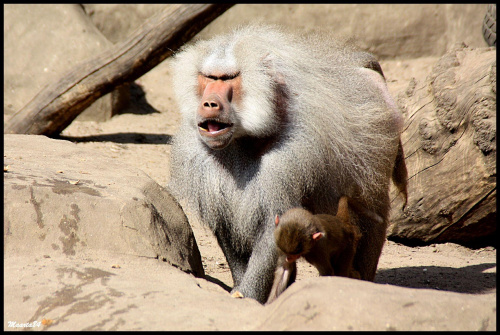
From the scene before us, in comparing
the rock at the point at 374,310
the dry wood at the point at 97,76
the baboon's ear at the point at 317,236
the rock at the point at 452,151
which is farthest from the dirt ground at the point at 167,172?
the rock at the point at 374,310

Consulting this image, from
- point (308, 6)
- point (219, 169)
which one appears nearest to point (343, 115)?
point (219, 169)

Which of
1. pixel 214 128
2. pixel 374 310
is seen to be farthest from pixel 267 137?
pixel 374 310

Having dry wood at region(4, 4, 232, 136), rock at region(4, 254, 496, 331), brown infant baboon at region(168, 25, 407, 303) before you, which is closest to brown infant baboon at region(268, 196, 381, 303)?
brown infant baboon at region(168, 25, 407, 303)

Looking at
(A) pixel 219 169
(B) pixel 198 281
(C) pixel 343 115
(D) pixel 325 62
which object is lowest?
(B) pixel 198 281

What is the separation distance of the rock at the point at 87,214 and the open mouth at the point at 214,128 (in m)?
0.58

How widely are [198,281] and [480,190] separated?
8.87ft

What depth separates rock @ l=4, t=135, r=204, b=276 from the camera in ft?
10.0

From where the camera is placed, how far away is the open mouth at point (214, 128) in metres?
3.39

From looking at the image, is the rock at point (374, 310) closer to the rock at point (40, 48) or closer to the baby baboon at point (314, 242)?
the baby baboon at point (314, 242)

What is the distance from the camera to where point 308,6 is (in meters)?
8.73

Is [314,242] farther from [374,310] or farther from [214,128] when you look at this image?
[374,310]

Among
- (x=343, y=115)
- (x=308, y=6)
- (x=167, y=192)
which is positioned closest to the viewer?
(x=343, y=115)

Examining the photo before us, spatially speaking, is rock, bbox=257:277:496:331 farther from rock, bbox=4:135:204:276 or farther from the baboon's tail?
the baboon's tail

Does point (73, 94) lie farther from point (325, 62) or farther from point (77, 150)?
point (325, 62)
